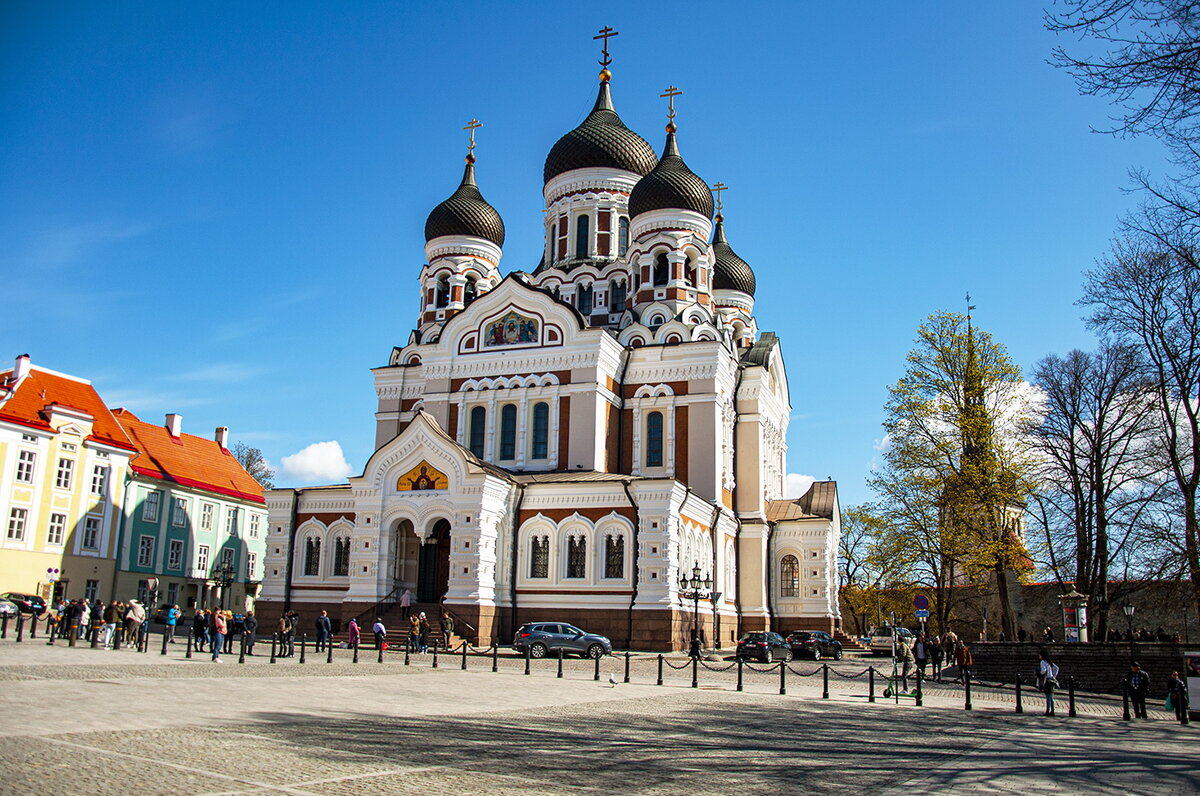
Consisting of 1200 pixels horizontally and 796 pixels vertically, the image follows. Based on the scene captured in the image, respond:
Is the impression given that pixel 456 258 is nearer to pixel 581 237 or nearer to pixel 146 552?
pixel 581 237

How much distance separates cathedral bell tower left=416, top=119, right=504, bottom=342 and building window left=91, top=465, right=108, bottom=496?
15838 millimetres

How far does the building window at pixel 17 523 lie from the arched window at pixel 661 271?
28.3m

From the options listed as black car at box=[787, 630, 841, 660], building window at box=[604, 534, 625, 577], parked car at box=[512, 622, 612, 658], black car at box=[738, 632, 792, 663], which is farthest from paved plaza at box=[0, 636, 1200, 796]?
black car at box=[787, 630, 841, 660]

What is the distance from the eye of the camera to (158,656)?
2344cm

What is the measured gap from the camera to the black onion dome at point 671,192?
4353cm

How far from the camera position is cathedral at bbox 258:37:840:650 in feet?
110

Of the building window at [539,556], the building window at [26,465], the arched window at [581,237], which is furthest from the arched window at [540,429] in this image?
the building window at [26,465]

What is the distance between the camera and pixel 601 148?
47.2 m

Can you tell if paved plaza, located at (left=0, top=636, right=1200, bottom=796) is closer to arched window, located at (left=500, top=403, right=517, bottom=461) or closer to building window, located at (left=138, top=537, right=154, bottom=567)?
arched window, located at (left=500, top=403, right=517, bottom=461)

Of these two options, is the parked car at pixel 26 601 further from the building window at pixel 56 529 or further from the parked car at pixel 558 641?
the parked car at pixel 558 641

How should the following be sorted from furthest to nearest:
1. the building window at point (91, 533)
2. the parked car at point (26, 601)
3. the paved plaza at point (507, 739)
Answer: the building window at point (91, 533)
the parked car at point (26, 601)
the paved plaza at point (507, 739)

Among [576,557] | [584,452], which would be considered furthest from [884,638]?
[576,557]

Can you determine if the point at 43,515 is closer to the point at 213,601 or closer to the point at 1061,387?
the point at 213,601

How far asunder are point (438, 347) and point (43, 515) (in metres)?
18.1
